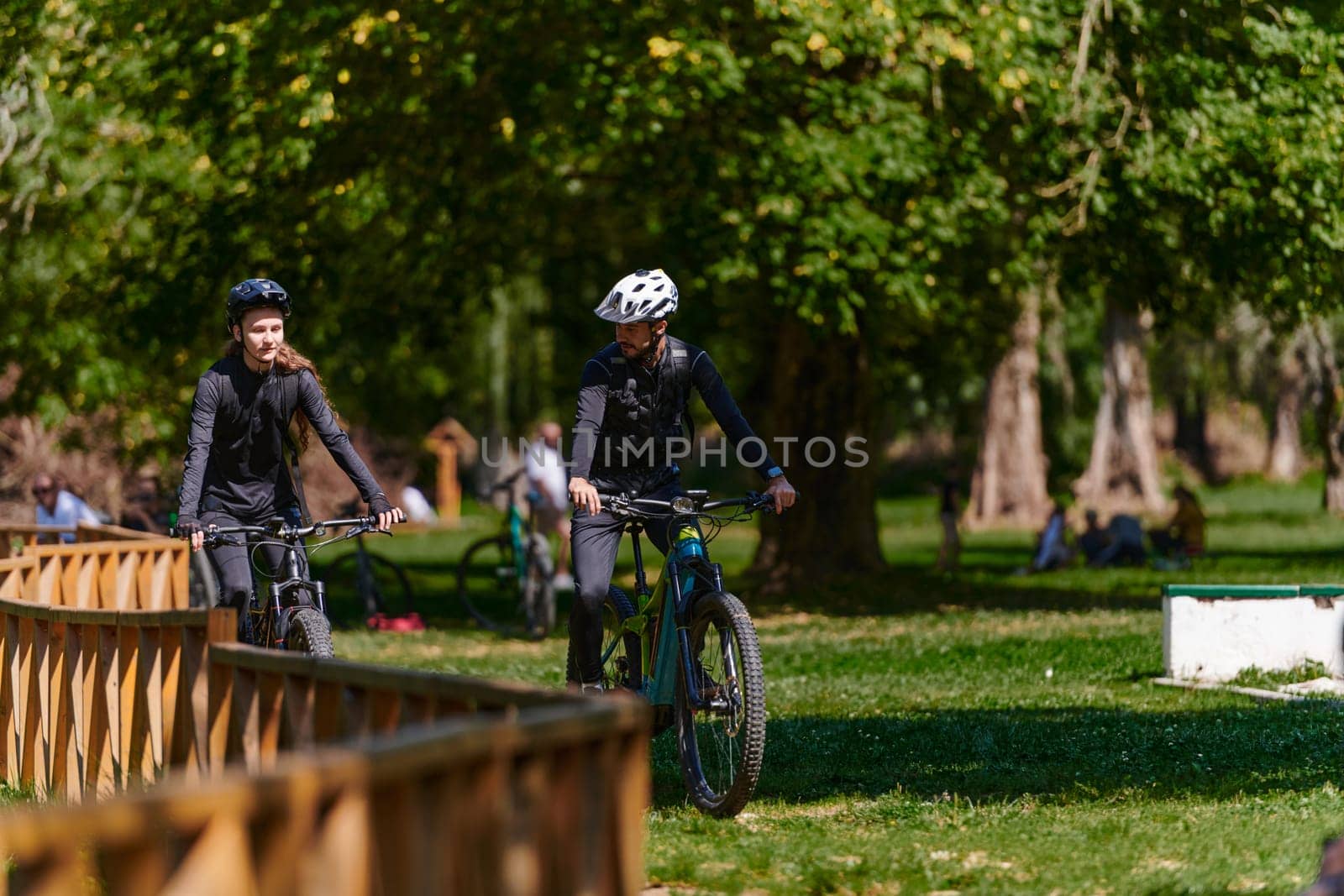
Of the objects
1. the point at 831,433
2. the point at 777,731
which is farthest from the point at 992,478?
the point at 777,731

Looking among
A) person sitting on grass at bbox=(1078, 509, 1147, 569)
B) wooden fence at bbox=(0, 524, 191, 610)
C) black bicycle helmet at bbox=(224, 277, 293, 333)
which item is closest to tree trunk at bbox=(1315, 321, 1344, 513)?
person sitting on grass at bbox=(1078, 509, 1147, 569)

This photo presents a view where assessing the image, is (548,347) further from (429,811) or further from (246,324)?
(429,811)

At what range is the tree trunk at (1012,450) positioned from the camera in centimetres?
3647

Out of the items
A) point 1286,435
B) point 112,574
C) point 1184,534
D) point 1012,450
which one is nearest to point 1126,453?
point 1012,450

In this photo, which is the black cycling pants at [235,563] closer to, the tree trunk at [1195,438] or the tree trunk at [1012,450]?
the tree trunk at [1012,450]

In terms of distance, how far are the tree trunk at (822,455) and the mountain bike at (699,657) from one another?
12248 mm

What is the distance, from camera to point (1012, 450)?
120 feet

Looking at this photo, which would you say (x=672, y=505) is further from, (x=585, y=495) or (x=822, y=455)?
(x=822, y=455)

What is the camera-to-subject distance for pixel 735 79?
1520cm

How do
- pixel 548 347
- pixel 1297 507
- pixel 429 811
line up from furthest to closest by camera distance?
pixel 548 347, pixel 1297 507, pixel 429 811

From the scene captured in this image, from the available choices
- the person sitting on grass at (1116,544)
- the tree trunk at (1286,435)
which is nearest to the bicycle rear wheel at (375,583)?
the person sitting on grass at (1116,544)

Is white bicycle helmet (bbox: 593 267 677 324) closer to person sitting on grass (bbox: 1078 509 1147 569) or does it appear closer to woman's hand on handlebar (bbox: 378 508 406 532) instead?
woman's hand on handlebar (bbox: 378 508 406 532)

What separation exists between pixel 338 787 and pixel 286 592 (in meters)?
4.32

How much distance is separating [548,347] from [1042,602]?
94.6 ft
